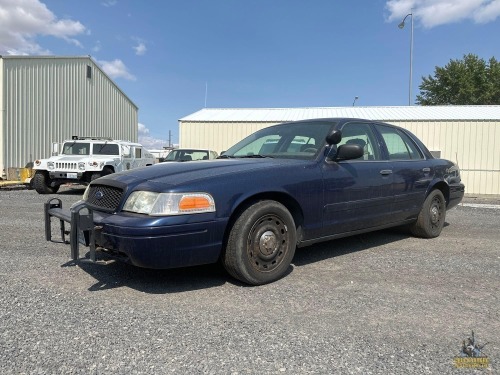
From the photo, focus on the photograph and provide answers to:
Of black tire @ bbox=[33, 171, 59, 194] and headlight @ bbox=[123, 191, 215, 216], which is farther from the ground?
headlight @ bbox=[123, 191, 215, 216]

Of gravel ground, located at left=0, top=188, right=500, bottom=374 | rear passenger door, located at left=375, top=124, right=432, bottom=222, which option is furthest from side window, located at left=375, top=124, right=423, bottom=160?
gravel ground, located at left=0, top=188, right=500, bottom=374

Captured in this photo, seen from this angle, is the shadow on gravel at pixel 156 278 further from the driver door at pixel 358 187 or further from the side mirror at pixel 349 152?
the side mirror at pixel 349 152

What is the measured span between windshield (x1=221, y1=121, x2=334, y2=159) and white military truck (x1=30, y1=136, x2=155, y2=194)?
7.60 m

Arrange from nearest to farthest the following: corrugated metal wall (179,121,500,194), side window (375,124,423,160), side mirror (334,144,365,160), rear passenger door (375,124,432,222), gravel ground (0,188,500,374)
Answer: gravel ground (0,188,500,374), side mirror (334,144,365,160), rear passenger door (375,124,432,222), side window (375,124,423,160), corrugated metal wall (179,121,500,194)

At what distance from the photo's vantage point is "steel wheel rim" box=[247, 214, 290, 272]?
3311mm

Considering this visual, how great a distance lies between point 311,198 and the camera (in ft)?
12.1

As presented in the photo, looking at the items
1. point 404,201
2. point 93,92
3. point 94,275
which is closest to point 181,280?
point 94,275

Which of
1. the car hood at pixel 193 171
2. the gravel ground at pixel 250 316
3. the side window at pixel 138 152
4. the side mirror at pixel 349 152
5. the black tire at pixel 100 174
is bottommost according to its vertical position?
the gravel ground at pixel 250 316

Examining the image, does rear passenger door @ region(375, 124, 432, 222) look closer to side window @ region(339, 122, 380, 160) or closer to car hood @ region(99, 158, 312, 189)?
side window @ region(339, 122, 380, 160)

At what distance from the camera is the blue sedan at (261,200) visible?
299 centimetres

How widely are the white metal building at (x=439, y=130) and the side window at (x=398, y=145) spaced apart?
33.6ft

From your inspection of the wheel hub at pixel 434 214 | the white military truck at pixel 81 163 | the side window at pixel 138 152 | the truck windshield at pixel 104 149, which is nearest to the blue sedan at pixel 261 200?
the wheel hub at pixel 434 214

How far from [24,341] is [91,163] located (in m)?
9.36

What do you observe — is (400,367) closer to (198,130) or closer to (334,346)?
(334,346)
